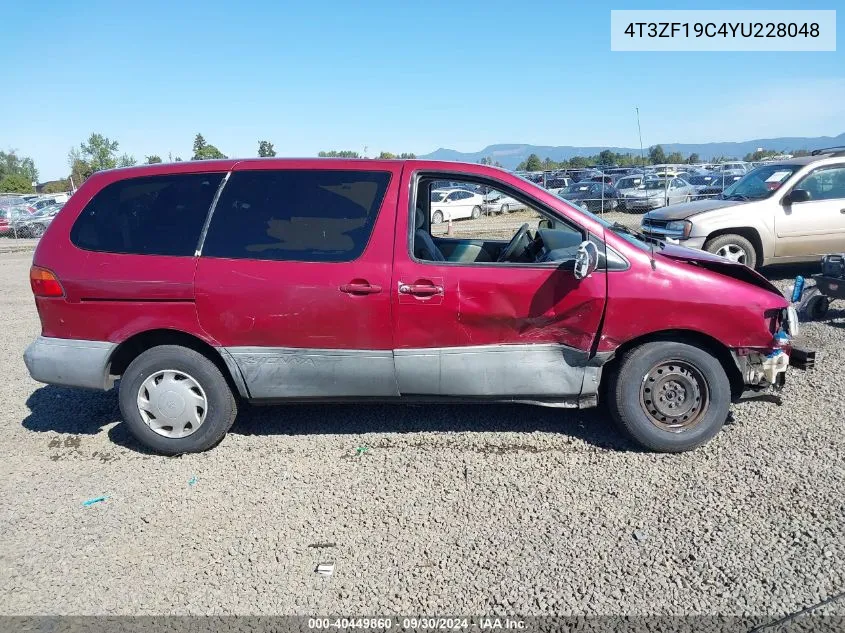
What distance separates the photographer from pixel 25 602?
2.90 metres

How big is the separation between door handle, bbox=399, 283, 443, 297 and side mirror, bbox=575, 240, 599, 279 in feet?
2.83

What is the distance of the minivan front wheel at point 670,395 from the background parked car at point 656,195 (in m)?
21.3

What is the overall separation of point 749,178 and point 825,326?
3.63 meters

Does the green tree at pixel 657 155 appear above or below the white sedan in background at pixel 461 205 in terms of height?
above

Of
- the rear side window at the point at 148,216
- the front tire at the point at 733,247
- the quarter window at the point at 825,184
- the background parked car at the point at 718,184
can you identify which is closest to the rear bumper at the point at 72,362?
the rear side window at the point at 148,216

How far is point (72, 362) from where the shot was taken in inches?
167

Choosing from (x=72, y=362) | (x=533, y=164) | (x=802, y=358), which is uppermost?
(x=533, y=164)

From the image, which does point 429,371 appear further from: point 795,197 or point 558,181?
point 558,181

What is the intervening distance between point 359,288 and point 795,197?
24.5ft

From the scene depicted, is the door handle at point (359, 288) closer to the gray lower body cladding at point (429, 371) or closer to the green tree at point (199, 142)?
the gray lower body cladding at point (429, 371)

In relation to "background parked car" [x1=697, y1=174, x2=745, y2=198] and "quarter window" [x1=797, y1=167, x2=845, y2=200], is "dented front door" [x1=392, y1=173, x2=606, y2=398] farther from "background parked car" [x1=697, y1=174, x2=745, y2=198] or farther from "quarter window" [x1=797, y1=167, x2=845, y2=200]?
"background parked car" [x1=697, y1=174, x2=745, y2=198]

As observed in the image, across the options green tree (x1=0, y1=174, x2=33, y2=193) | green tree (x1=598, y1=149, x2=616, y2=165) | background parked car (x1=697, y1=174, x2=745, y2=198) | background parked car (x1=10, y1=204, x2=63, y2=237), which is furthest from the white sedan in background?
green tree (x1=0, y1=174, x2=33, y2=193)

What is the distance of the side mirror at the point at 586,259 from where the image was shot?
3.79 meters

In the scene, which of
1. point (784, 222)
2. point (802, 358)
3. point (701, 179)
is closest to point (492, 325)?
point (802, 358)
